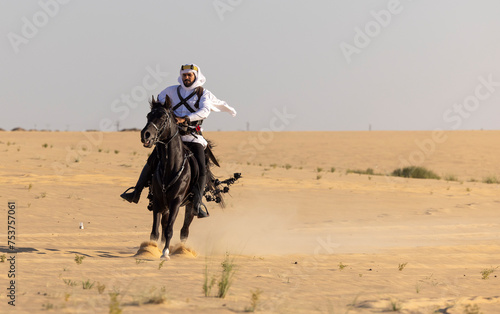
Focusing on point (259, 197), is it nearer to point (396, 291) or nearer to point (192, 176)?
point (192, 176)

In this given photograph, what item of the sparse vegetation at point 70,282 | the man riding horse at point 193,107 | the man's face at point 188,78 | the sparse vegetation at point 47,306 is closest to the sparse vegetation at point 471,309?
the sparse vegetation at point 47,306

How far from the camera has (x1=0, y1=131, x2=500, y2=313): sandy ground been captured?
8.45 metres

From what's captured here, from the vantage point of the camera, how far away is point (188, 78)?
41.4 feet

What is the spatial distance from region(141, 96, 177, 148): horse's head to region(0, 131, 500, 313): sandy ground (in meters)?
1.87

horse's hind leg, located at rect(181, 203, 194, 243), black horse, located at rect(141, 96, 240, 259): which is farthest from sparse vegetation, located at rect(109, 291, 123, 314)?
horse's hind leg, located at rect(181, 203, 194, 243)

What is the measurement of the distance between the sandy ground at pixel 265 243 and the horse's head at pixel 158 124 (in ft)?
6.14

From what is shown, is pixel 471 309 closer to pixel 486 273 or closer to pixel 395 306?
pixel 395 306

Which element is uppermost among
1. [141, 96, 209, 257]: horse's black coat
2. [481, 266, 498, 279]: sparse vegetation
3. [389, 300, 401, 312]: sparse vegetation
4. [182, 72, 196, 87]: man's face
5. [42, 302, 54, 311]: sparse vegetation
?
[182, 72, 196, 87]: man's face

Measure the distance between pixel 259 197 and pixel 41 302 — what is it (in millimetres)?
18375

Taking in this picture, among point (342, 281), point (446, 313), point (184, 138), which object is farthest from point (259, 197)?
point (446, 313)

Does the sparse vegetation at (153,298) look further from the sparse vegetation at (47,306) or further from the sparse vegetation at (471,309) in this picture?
the sparse vegetation at (471,309)

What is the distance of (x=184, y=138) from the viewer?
12.8 meters

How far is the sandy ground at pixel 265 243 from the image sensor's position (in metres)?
8.45

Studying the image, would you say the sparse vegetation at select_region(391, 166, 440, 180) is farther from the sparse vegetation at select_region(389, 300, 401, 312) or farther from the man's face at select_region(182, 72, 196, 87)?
the sparse vegetation at select_region(389, 300, 401, 312)
